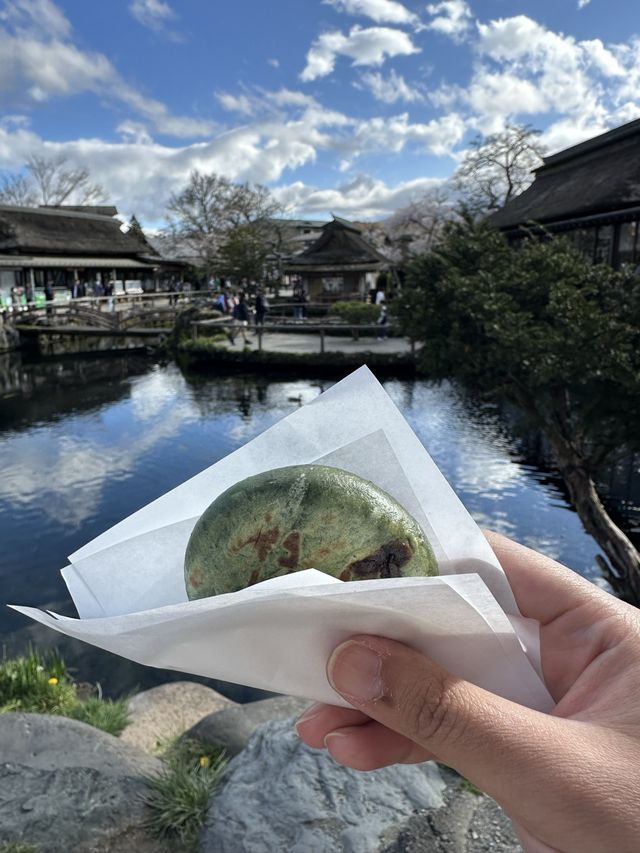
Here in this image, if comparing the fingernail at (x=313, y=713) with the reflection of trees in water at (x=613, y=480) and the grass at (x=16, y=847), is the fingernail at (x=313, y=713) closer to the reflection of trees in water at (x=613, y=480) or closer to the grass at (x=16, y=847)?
the grass at (x=16, y=847)

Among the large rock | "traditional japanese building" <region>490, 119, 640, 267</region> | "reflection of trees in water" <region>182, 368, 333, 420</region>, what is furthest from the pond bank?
the large rock

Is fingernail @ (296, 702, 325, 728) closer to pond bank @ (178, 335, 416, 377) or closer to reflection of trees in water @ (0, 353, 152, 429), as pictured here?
reflection of trees in water @ (0, 353, 152, 429)

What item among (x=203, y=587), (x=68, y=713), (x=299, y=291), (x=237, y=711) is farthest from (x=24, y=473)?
(x=299, y=291)

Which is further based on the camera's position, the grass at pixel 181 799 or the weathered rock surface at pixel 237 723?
the weathered rock surface at pixel 237 723

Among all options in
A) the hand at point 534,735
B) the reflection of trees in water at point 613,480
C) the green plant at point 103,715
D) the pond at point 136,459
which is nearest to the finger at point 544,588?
the hand at point 534,735

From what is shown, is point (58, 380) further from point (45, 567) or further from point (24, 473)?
point (45, 567)
